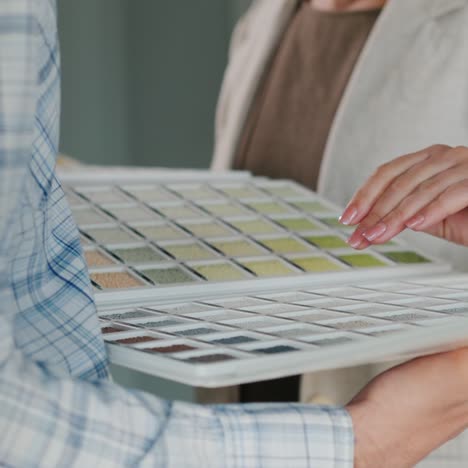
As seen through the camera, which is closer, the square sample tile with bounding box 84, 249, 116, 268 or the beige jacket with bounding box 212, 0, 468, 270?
the square sample tile with bounding box 84, 249, 116, 268

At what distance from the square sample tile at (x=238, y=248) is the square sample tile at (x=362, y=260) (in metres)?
0.06

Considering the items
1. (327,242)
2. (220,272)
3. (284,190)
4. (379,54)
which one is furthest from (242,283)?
(379,54)

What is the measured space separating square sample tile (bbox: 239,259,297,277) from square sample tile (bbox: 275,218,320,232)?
8cm

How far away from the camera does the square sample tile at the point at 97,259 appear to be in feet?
2.06

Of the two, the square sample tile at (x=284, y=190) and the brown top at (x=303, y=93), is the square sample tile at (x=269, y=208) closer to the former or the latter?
the square sample tile at (x=284, y=190)

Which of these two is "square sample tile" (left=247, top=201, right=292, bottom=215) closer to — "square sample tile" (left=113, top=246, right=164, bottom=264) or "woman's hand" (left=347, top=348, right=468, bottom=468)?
"square sample tile" (left=113, top=246, right=164, bottom=264)

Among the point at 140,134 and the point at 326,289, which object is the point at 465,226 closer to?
the point at 326,289

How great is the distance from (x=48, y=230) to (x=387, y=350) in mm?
171

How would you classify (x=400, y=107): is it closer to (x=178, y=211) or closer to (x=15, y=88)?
(x=178, y=211)

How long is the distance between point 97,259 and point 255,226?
14cm

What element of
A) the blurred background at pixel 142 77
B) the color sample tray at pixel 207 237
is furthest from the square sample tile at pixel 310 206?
the blurred background at pixel 142 77

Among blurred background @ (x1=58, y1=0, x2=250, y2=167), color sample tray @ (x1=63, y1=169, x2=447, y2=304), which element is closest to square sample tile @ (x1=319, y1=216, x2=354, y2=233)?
color sample tray @ (x1=63, y1=169, x2=447, y2=304)

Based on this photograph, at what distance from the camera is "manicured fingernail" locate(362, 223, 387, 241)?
58cm

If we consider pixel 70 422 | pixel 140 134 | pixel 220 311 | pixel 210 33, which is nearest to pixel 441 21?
pixel 220 311
